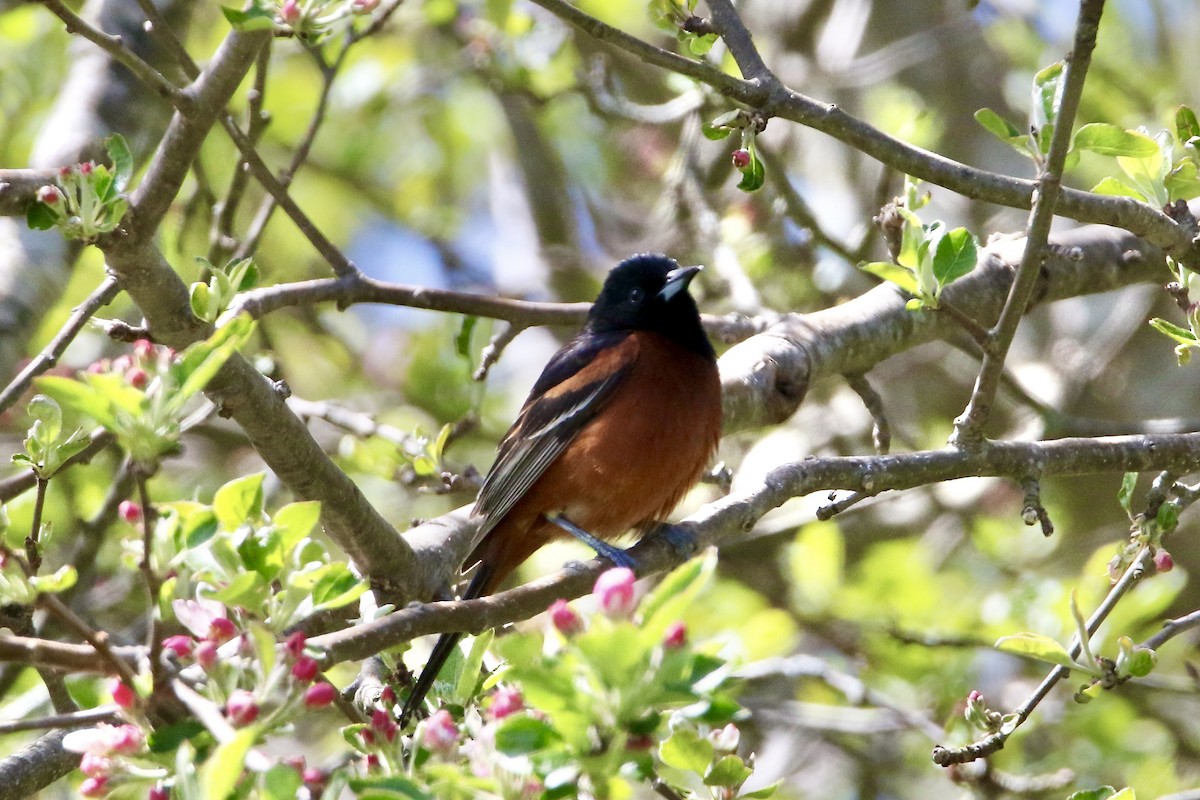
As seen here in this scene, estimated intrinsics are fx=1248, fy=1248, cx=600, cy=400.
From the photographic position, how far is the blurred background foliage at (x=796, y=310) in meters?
6.45

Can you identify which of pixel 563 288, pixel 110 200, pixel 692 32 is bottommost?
pixel 110 200

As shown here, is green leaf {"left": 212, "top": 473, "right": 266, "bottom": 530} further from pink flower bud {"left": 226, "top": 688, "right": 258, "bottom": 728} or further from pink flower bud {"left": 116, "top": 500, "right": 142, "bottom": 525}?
pink flower bud {"left": 226, "top": 688, "right": 258, "bottom": 728}

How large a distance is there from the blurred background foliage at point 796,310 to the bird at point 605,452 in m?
0.49

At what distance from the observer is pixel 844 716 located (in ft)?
21.6

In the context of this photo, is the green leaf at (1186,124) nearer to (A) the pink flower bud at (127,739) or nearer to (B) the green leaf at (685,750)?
(B) the green leaf at (685,750)

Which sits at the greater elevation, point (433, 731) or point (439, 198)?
point (439, 198)

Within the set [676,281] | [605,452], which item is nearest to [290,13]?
[605,452]

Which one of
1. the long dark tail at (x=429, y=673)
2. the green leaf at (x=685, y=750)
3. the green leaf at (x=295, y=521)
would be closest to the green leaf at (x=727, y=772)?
the green leaf at (x=685, y=750)

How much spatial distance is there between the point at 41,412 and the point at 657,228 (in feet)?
18.2

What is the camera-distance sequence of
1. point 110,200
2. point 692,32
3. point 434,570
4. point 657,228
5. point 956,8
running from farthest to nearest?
point 956,8 → point 657,228 → point 434,570 → point 692,32 → point 110,200

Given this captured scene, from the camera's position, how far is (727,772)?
265 centimetres

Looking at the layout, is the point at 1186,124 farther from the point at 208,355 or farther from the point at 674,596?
the point at 208,355

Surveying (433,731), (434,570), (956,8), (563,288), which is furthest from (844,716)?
(956,8)

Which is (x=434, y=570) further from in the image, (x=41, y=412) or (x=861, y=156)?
(x=861, y=156)
